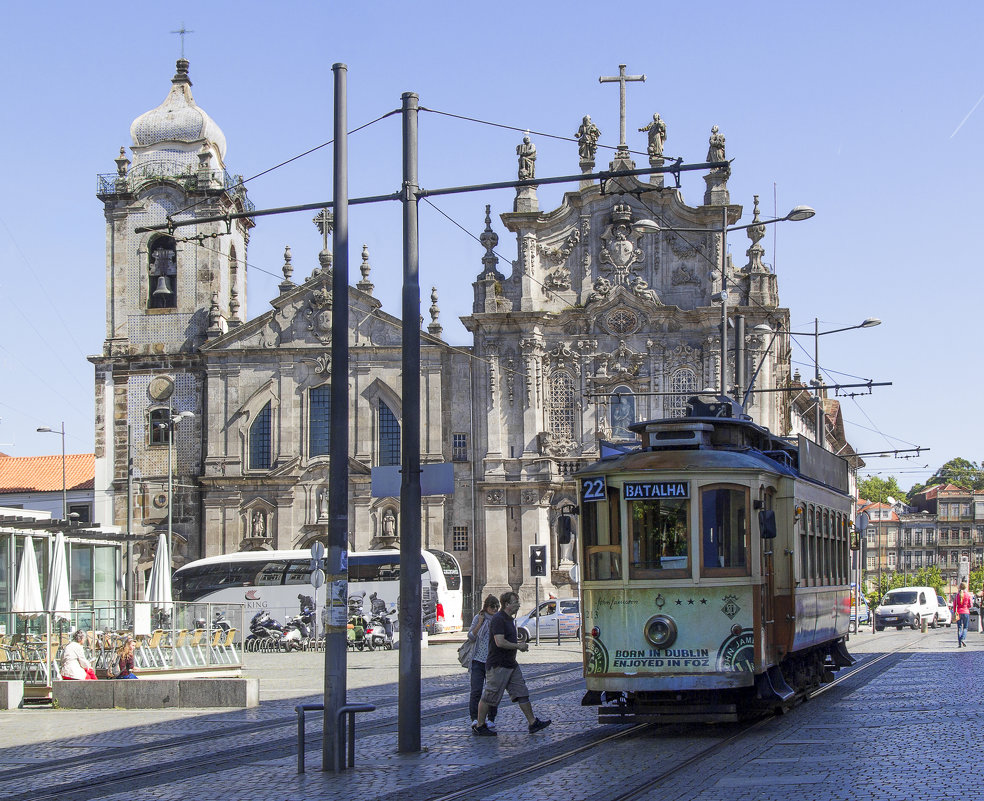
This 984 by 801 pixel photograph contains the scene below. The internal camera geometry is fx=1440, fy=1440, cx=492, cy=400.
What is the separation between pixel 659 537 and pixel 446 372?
41.4 m

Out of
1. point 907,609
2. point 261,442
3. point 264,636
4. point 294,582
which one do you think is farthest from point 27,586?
point 907,609

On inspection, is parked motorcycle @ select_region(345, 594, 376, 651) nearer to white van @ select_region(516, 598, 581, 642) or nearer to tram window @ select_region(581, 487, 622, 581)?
white van @ select_region(516, 598, 581, 642)

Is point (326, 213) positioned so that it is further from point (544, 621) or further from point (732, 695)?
point (732, 695)

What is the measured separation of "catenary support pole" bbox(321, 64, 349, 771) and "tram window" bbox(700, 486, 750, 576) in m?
4.14

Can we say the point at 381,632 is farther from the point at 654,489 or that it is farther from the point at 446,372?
the point at 654,489

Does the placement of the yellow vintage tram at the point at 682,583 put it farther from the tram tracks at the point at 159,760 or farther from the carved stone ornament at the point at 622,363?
the carved stone ornament at the point at 622,363

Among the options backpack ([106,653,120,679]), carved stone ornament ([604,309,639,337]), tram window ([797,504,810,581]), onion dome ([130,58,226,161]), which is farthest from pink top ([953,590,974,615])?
onion dome ([130,58,226,161])

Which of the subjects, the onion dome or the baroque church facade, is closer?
the baroque church facade

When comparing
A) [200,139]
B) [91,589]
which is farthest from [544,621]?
[200,139]

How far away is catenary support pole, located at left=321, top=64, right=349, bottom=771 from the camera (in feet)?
45.9

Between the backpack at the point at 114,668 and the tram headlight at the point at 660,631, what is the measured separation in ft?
42.0

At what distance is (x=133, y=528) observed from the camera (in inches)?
2271

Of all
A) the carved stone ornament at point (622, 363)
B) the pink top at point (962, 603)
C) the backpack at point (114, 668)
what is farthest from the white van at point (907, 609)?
the backpack at point (114, 668)

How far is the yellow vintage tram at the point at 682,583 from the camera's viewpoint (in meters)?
15.7
